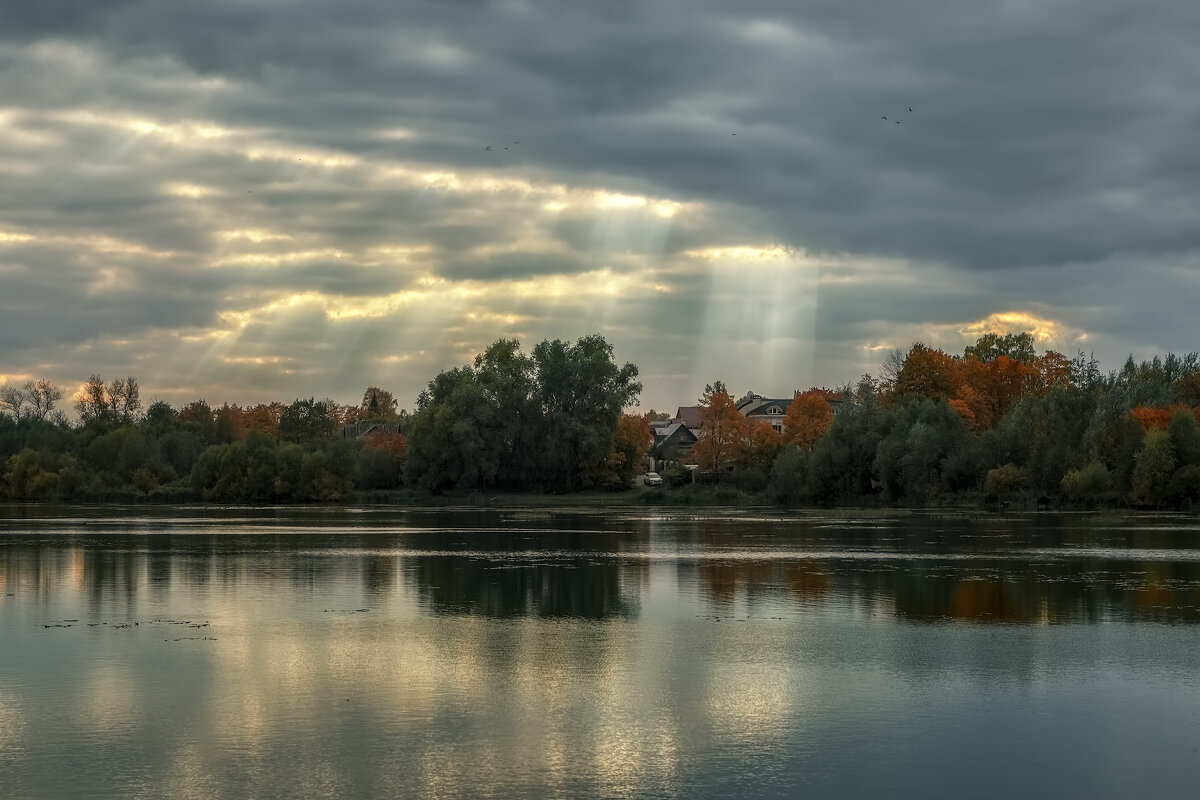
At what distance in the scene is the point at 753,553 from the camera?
43.5 m

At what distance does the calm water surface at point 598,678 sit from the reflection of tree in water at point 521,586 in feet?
0.66

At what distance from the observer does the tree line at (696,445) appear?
280 ft

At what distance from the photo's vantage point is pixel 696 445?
112m

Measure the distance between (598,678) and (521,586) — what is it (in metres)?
13.0

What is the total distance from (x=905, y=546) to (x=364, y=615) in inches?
1055

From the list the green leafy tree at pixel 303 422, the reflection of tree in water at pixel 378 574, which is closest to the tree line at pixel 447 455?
the green leafy tree at pixel 303 422

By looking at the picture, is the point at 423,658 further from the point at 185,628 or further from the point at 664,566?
the point at 664,566

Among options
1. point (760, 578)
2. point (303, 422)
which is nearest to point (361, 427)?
point (303, 422)

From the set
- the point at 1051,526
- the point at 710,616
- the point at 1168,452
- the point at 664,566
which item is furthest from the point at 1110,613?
the point at 1168,452

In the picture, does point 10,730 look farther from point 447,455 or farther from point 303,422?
point 303,422

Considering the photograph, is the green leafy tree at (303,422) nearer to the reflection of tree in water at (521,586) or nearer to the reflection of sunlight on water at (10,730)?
the reflection of tree in water at (521,586)

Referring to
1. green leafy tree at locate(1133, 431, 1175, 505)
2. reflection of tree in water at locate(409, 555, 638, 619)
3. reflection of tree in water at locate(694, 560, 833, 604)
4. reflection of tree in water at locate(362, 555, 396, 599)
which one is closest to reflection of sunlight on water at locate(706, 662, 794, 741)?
reflection of tree in water at locate(409, 555, 638, 619)

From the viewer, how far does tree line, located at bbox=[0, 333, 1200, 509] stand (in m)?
85.4

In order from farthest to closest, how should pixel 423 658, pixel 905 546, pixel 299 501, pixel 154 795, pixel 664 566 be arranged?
1. pixel 299 501
2. pixel 905 546
3. pixel 664 566
4. pixel 423 658
5. pixel 154 795
